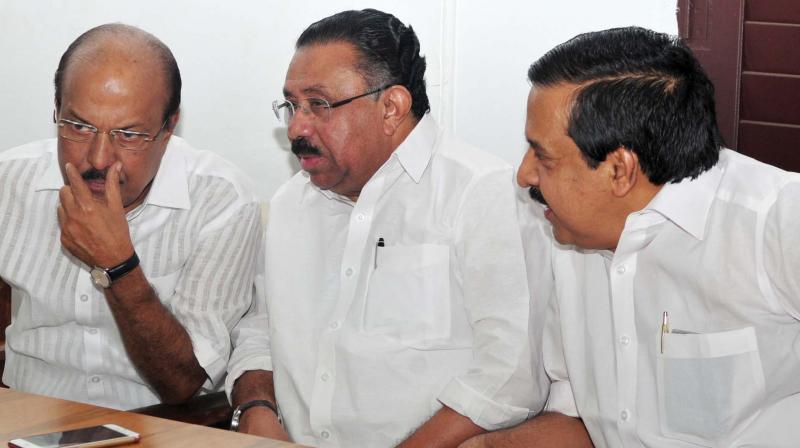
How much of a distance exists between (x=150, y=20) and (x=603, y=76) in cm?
181

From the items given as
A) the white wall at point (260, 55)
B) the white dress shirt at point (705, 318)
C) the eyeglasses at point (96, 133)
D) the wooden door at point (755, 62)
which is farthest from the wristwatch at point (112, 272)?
the wooden door at point (755, 62)

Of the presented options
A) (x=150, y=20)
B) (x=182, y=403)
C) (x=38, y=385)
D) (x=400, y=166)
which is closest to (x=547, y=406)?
(x=400, y=166)

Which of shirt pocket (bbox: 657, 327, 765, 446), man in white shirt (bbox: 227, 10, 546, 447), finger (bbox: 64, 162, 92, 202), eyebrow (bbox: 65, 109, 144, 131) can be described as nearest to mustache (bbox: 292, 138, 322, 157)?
man in white shirt (bbox: 227, 10, 546, 447)

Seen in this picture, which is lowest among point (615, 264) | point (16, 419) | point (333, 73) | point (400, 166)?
point (16, 419)

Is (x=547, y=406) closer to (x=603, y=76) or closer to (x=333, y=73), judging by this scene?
(x=603, y=76)

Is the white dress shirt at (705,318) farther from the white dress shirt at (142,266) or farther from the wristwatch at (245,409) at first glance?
the white dress shirt at (142,266)

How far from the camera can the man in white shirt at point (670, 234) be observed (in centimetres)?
180

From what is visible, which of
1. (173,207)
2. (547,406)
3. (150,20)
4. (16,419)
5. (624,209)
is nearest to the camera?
(16,419)

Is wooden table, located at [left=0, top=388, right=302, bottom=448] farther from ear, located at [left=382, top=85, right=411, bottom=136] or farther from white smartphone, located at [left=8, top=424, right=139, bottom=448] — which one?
ear, located at [left=382, top=85, right=411, bottom=136]

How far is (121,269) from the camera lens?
233 cm

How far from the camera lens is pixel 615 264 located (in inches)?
76.7

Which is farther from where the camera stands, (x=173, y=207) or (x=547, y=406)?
(x=173, y=207)

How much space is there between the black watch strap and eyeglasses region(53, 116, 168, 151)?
27 cm

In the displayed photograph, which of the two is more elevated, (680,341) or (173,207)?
(173,207)
